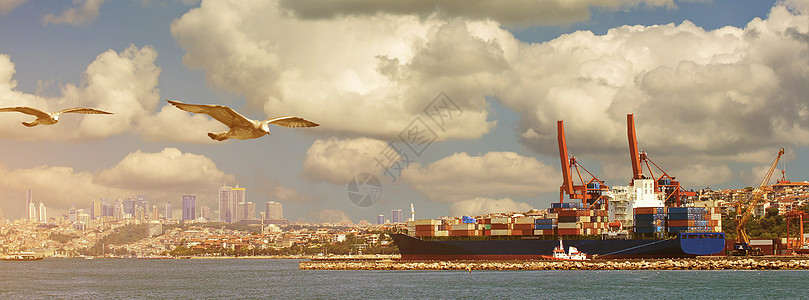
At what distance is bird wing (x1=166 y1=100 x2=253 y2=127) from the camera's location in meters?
12.7

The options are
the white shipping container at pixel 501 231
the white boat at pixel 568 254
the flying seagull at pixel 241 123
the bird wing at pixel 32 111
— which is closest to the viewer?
the flying seagull at pixel 241 123

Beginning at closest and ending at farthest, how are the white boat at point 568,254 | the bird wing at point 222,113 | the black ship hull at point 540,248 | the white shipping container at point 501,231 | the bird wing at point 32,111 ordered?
the bird wing at point 222,113 < the bird wing at point 32,111 < the white boat at point 568,254 < the black ship hull at point 540,248 < the white shipping container at point 501,231

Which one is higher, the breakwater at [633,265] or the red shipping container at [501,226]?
the red shipping container at [501,226]

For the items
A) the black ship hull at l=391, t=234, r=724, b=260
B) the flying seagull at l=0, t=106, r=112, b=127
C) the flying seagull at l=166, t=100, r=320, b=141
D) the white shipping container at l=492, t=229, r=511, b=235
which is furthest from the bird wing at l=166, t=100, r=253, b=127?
the white shipping container at l=492, t=229, r=511, b=235

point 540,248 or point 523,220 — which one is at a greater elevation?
point 523,220

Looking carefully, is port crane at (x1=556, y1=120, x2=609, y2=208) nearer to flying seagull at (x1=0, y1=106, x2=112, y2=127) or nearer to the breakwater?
the breakwater

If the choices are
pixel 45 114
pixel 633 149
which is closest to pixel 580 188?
pixel 633 149

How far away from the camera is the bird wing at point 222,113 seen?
41.5 feet

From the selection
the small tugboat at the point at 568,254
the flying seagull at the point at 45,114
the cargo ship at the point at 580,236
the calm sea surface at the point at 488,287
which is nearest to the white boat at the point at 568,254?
the small tugboat at the point at 568,254

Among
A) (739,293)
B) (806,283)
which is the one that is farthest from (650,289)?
(806,283)

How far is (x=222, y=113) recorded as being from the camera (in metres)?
13.9

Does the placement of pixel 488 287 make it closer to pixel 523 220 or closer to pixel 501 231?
pixel 501 231

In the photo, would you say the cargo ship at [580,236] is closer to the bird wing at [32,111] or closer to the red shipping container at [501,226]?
the red shipping container at [501,226]

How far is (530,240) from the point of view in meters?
90.6
